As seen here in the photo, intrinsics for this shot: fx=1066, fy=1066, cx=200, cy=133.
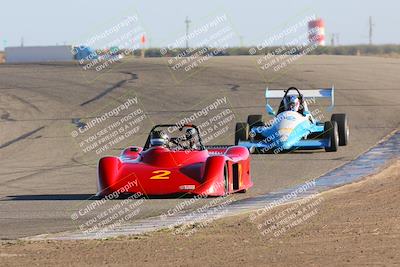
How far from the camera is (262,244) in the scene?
1134cm

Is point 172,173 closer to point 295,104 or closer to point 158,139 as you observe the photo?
point 158,139

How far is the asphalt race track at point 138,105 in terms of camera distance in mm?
16562

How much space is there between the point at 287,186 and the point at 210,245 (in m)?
6.28

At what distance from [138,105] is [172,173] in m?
20.0

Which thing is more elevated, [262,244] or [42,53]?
[262,244]

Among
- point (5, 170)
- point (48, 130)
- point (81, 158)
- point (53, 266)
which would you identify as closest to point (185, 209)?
point (53, 266)

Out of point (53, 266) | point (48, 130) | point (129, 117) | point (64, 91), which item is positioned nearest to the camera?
point (53, 266)

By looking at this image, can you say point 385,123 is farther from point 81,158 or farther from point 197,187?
point 197,187

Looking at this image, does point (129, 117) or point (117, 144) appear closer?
point (117, 144)

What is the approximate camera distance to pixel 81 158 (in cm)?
2433

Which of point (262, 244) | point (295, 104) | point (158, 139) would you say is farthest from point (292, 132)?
point (262, 244)

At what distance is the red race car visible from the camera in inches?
633

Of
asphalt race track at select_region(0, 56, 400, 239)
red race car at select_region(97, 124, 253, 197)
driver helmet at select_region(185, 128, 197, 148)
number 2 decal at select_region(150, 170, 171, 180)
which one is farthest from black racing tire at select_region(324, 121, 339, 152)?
number 2 decal at select_region(150, 170, 171, 180)

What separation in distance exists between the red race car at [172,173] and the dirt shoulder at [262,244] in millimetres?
2162
